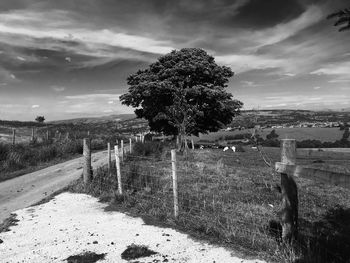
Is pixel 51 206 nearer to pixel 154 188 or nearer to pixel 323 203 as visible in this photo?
pixel 154 188

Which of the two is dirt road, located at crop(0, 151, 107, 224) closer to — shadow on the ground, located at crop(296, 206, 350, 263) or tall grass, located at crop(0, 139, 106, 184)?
tall grass, located at crop(0, 139, 106, 184)

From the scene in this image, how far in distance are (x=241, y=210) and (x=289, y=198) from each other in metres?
3.06

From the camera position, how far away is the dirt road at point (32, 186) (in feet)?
36.4

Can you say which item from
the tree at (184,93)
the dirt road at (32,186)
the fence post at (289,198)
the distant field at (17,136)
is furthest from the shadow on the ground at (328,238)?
the distant field at (17,136)

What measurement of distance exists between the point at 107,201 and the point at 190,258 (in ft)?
16.5

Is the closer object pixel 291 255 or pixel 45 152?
pixel 291 255

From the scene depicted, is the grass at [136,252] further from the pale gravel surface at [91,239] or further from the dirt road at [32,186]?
the dirt road at [32,186]

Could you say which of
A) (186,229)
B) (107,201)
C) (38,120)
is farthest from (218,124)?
(38,120)

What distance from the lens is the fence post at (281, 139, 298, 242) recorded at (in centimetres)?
574

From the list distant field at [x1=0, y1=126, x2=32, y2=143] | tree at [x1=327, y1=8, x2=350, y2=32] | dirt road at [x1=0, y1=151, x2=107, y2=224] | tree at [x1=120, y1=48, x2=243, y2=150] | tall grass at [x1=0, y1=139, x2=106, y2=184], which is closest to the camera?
tree at [x1=327, y1=8, x2=350, y2=32]

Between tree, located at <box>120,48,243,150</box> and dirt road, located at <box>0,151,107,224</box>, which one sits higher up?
tree, located at <box>120,48,243,150</box>

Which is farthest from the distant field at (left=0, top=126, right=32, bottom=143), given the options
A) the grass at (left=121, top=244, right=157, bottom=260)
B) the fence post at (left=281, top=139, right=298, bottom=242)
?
the fence post at (left=281, top=139, right=298, bottom=242)

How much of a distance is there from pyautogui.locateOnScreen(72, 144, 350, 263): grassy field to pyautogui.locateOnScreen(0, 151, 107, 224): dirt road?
1.48m

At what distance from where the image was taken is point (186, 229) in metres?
7.43
